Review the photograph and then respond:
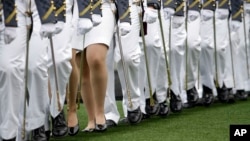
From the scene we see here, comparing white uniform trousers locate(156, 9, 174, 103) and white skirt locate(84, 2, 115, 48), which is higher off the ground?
white skirt locate(84, 2, 115, 48)

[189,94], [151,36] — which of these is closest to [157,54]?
[151,36]

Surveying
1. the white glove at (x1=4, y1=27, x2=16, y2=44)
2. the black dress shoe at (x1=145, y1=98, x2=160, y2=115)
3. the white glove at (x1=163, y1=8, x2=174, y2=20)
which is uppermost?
the white glove at (x1=4, y1=27, x2=16, y2=44)

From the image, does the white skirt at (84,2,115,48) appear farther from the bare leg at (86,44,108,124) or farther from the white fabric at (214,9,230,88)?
the white fabric at (214,9,230,88)

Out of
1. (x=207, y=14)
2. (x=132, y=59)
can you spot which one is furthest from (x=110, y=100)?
(x=207, y=14)

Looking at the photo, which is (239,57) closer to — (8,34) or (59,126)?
(59,126)

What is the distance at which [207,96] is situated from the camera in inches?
488

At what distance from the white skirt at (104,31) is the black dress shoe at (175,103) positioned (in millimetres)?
1803

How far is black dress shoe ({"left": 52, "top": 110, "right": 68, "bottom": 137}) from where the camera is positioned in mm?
9375

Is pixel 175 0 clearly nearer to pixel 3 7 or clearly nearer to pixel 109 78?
pixel 109 78

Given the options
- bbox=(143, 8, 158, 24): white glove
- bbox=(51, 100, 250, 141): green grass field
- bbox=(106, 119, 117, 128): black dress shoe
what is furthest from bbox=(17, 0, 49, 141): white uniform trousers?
bbox=(143, 8, 158, 24): white glove

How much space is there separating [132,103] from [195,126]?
788 mm

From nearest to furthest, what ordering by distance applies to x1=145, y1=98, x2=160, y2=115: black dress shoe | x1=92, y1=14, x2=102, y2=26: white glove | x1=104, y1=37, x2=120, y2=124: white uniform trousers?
1. x1=92, y1=14, x2=102, y2=26: white glove
2. x1=104, y1=37, x2=120, y2=124: white uniform trousers
3. x1=145, y1=98, x2=160, y2=115: black dress shoe

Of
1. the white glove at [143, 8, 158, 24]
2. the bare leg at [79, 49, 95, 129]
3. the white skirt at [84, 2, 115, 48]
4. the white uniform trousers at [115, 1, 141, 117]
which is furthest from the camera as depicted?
the white glove at [143, 8, 158, 24]

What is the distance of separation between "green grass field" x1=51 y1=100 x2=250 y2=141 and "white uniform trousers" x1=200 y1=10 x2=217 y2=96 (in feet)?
2.02
